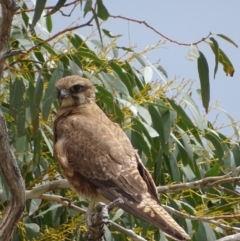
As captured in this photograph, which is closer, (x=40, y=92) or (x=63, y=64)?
(x=40, y=92)

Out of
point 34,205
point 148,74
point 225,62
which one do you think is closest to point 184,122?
point 148,74

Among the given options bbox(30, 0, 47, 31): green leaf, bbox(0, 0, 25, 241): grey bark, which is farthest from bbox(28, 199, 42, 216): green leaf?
bbox(30, 0, 47, 31): green leaf

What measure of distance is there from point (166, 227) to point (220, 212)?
1.00 metres

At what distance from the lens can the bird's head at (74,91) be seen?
3.87 metres

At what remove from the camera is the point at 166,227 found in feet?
9.53

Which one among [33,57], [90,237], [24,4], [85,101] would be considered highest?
[24,4]

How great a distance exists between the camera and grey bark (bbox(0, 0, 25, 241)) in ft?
8.60

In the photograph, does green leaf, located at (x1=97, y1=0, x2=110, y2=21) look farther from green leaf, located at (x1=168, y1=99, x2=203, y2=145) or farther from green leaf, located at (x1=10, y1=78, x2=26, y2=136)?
green leaf, located at (x1=168, y1=99, x2=203, y2=145)

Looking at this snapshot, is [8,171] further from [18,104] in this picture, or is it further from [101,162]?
[101,162]

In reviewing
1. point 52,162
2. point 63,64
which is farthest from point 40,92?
point 52,162

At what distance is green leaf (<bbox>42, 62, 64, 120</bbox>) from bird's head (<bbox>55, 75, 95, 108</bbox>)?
0.97ft

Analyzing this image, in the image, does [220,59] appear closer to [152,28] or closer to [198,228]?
[152,28]

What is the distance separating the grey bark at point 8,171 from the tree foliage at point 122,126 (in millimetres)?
585

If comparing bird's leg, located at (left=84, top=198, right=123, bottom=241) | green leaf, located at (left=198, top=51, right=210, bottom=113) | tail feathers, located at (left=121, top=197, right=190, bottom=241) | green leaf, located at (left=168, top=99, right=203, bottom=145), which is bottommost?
tail feathers, located at (left=121, top=197, right=190, bottom=241)
